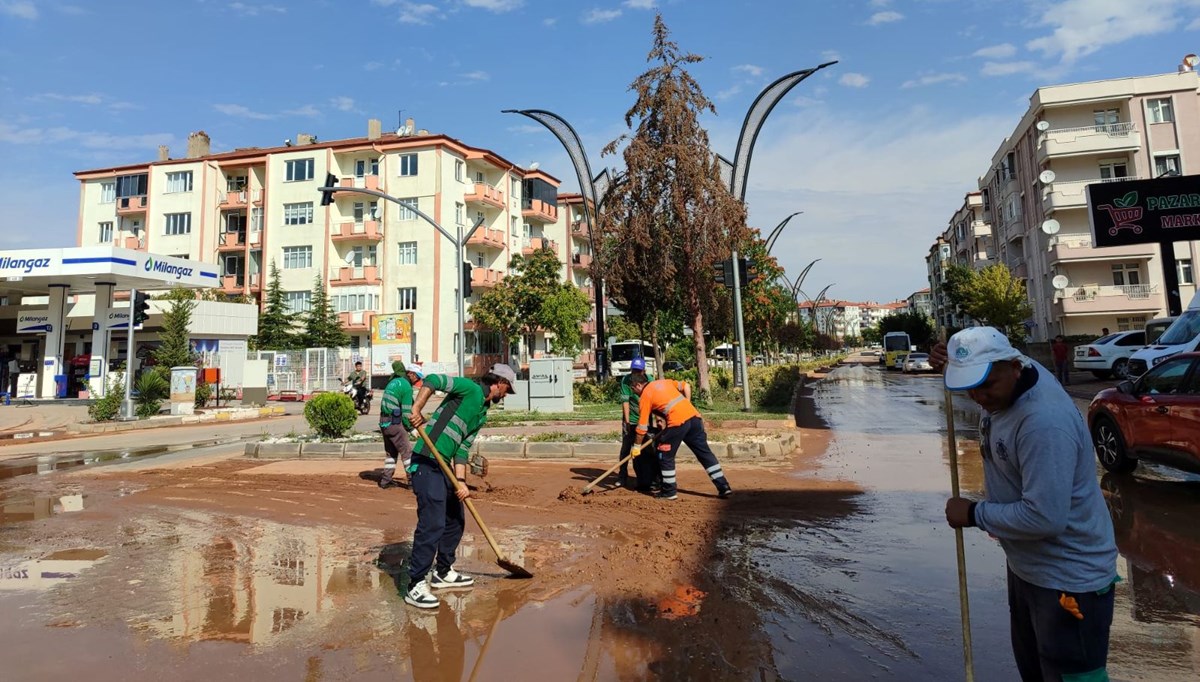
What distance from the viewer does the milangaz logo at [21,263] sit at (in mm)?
24734

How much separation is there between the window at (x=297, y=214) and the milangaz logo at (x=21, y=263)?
719 inches

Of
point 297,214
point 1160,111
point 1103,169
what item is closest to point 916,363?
point 1103,169

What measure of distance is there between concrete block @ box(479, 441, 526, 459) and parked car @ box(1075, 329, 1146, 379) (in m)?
21.4

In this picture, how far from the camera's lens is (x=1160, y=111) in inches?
1431

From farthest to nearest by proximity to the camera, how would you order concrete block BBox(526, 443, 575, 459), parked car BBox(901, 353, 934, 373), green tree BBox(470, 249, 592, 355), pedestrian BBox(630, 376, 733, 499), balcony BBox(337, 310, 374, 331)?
balcony BBox(337, 310, 374, 331)
parked car BBox(901, 353, 934, 373)
green tree BBox(470, 249, 592, 355)
concrete block BBox(526, 443, 575, 459)
pedestrian BBox(630, 376, 733, 499)

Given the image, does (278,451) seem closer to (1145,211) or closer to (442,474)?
(442,474)

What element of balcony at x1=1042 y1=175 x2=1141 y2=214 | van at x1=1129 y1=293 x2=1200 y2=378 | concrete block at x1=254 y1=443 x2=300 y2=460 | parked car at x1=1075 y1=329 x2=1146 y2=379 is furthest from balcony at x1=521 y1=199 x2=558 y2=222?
van at x1=1129 y1=293 x2=1200 y2=378

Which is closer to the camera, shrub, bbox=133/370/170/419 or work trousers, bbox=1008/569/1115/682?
work trousers, bbox=1008/569/1115/682

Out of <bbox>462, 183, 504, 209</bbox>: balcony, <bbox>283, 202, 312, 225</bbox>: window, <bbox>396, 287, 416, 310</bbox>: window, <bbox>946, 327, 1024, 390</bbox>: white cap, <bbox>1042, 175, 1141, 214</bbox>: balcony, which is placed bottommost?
<bbox>946, 327, 1024, 390</bbox>: white cap

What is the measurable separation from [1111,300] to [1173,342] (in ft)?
77.3

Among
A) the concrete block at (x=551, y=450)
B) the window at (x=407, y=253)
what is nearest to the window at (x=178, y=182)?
the window at (x=407, y=253)

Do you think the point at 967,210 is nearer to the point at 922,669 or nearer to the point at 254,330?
the point at 254,330

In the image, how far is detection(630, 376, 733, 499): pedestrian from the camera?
287 inches

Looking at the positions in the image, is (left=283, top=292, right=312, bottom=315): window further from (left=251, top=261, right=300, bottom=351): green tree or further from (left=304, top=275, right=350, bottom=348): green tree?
(left=304, top=275, right=350, bottom=348): green tree
